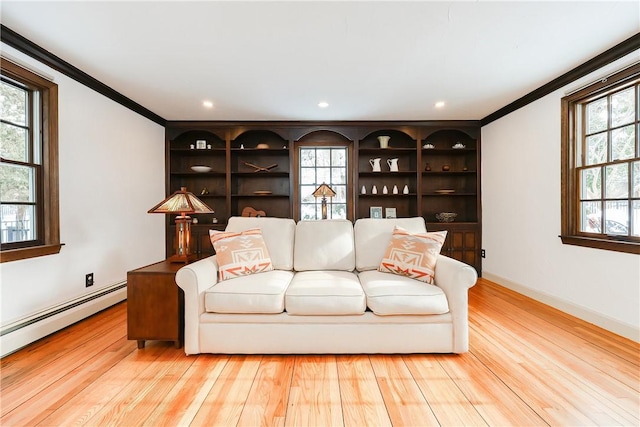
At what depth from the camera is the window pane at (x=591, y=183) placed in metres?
2.75

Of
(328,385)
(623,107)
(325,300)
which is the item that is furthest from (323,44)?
(623,107)

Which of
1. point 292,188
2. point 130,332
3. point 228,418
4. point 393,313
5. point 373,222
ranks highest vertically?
point 292,188

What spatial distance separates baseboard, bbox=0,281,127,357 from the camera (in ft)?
7.03

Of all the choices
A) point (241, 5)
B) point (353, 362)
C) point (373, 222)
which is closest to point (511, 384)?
point (353, 362)

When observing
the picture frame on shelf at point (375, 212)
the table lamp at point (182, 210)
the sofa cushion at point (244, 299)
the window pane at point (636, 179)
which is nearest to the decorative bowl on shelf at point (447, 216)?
the picture frame on shelf at point (375, 212)

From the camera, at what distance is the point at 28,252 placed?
2.27 m

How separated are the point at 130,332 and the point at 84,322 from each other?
104 centimetres

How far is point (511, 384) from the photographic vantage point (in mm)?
1738

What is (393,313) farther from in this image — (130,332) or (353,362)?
(130,332)

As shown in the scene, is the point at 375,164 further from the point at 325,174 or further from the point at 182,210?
the point at 182,210

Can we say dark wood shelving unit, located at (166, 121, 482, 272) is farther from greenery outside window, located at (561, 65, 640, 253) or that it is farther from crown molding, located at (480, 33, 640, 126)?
greenery outside window, located at (561, 65, 640, 253)

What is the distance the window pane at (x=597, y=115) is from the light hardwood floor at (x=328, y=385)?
1830 millimetres

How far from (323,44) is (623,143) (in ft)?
8.64

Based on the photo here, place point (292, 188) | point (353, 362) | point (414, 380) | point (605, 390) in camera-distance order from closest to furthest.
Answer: point (605, 390) → point (414, 380) → point (353, 362) → point (292, 188)
